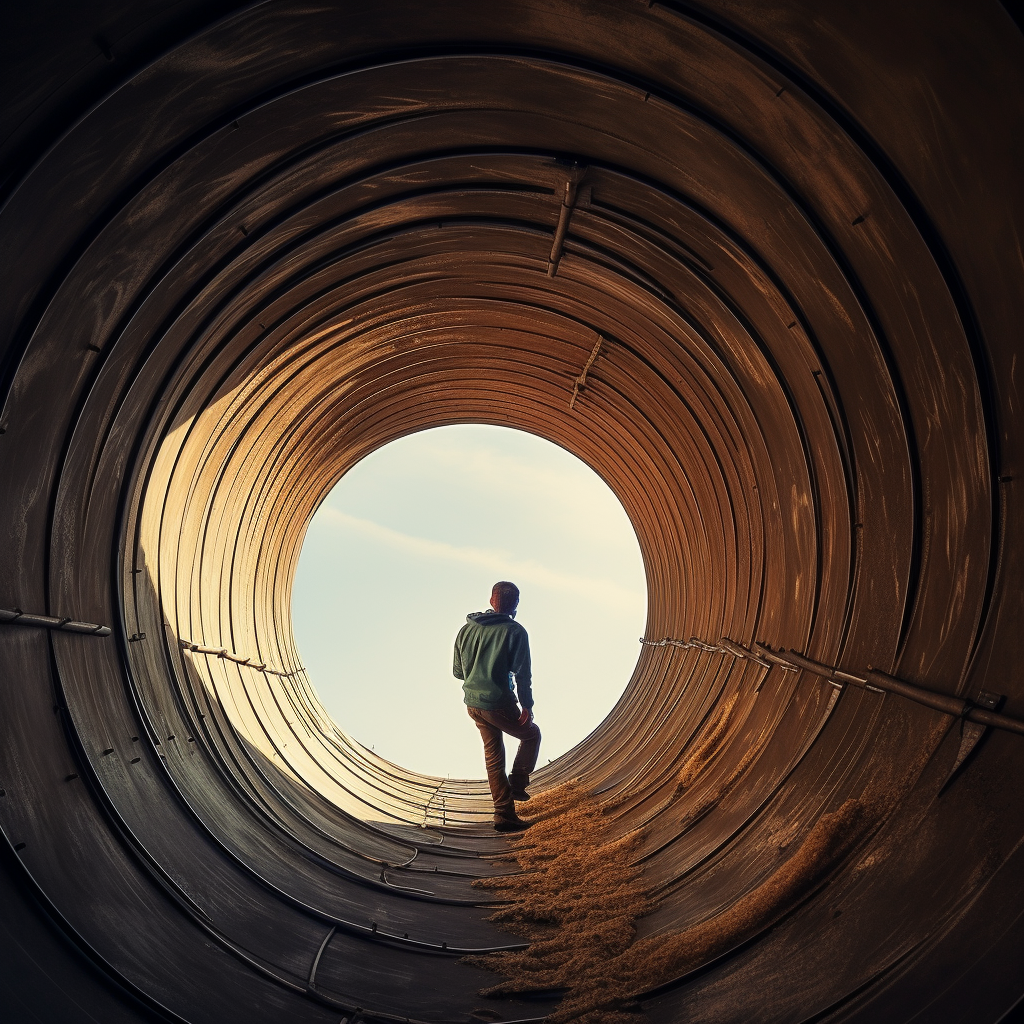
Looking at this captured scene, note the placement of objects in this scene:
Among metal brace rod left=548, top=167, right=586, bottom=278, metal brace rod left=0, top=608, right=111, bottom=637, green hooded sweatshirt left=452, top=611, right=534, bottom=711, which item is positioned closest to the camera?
metal brace rod left=0, top=608, right=111, bottom=637

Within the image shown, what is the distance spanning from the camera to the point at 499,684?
8156 millimetres

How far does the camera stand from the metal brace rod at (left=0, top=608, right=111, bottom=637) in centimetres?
375

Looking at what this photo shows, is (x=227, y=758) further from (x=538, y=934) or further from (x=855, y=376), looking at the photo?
(x=855, y=376)

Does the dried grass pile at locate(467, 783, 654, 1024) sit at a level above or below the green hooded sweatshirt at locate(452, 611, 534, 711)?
below

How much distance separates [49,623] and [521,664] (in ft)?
15.9

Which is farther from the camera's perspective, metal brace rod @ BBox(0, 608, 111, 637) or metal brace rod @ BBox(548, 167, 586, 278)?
metal brace rod @ BBox(548, 167, 586, 278)

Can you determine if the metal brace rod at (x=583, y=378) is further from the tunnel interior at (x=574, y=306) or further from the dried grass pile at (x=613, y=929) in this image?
the dried grass pile at (x=613, y=929)

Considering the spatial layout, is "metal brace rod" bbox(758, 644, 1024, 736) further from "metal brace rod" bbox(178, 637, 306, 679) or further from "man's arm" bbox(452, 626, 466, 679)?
"metal brace rod" bbox(178, 637, 306, 679)

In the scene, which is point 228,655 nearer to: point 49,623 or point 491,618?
point 491,618

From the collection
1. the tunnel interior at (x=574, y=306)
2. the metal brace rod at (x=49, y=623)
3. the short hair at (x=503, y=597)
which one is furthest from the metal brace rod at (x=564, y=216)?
the metal brace rod at (x=49, y=623)

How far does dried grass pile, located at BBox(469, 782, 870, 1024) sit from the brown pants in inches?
68.1

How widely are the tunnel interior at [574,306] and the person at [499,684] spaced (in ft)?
3.18

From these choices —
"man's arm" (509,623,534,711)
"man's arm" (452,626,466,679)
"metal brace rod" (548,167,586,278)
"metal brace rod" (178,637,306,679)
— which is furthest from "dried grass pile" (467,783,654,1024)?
"metal brace rod" (548,167,586,278)

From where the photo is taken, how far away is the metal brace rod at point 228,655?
23.2 ft
